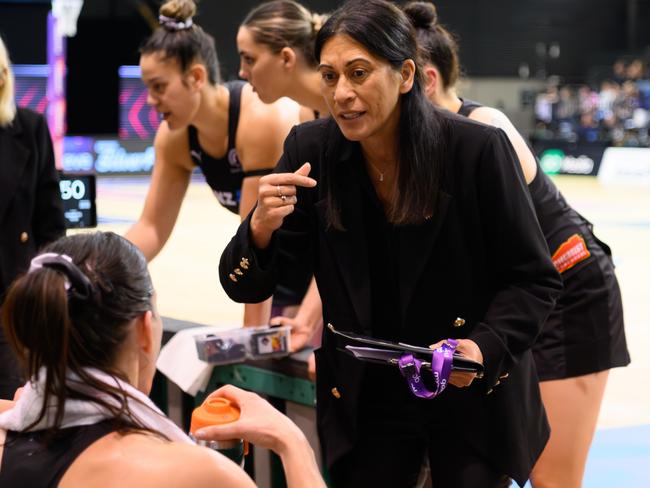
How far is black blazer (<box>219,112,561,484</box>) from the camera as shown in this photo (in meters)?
2.29

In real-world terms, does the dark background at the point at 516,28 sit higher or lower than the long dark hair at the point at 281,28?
lower

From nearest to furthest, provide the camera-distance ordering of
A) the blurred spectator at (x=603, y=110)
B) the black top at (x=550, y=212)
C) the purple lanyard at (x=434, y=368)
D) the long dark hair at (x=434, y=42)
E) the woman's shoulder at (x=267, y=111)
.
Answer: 1. the purple lanyard at (x=434, y=368)
2. the black top at (x=550, y=212)
3. the long dark hair at (x=434, y=42)
4. the woman's shoulder at (x=267, y=111)
5. the blurred spectator at (x=603, y=110)

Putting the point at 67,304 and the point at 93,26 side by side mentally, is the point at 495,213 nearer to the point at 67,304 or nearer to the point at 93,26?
the point at 67,304

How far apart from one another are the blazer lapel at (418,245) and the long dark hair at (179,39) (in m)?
1.81

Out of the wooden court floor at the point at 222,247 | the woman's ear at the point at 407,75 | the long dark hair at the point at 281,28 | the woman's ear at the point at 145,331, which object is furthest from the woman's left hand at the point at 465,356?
the wooden court floor at the point at 222,247

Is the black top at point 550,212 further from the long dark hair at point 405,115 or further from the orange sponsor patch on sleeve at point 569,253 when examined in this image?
the long dark hair at point 405,115

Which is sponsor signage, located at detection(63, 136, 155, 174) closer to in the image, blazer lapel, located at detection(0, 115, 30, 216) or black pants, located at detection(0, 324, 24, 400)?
blazer lapel, located at detection(0, 115, 30, 216)

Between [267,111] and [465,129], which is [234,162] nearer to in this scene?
[267,111]

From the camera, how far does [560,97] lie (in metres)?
22.0

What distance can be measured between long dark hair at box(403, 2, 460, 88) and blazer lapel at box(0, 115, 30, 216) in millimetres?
1398

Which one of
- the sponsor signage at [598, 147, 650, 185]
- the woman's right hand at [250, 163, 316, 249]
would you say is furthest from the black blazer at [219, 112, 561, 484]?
the sponsor signage at [598, 147, 650, 185]

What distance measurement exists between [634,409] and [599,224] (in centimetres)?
708

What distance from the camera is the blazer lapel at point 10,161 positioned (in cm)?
363

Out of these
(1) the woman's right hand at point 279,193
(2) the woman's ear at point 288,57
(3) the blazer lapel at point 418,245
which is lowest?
(3) the blazer lapel at point 418,245
